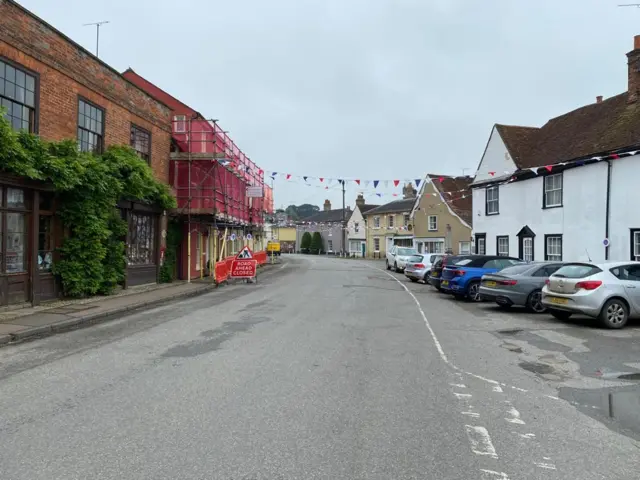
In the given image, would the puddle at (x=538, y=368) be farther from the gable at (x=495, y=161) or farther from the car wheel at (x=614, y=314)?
the gable at (x=495, y=161)

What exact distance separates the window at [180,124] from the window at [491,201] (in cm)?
1568

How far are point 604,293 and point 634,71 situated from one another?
13912mm

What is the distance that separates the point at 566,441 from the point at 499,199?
23.2 m

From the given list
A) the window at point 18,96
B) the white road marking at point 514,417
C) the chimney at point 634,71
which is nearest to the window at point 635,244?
the chimney at point 634,71

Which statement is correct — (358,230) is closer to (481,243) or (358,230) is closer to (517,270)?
Result: (481,243)

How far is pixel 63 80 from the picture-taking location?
14320 mm

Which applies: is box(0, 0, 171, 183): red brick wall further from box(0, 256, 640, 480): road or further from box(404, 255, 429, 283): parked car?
box(404, 255, 429, 283): parked car

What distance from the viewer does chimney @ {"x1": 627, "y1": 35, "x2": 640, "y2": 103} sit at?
2050cm

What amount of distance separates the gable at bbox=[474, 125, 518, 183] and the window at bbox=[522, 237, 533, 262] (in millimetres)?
3401

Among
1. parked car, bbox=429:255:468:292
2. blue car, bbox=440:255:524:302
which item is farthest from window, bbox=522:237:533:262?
blue car, bbox=440:255:524:302

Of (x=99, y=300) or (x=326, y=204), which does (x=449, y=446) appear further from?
(x=326, y=204)

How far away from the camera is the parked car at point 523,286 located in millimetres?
13617

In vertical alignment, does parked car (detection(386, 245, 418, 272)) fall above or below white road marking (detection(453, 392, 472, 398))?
above

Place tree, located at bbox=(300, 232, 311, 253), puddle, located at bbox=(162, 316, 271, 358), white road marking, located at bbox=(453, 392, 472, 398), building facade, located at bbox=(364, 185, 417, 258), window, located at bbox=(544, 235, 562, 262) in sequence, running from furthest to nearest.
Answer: tree, located at bbox=(300, 232, 311, 253) → building facade, located at bbox=(364, 185, 417, 258) → window, located at bbox=(544, 235, 562, 262) → puddle, located at bbox=(162, 316, 271, 358) → white road marking, located at bbox=(453, 392, 472, 398)
